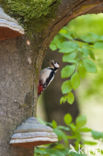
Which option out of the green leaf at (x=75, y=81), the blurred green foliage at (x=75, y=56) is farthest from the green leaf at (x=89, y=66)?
the green leaf at (x=75, y=81)

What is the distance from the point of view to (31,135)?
2.02 m

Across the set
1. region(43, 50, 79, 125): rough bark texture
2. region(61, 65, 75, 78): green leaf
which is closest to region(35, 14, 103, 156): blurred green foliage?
region(61, 65, 75, 78): green leaf

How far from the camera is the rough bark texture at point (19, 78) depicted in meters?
2.19

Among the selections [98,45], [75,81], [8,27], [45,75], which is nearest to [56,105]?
[45,75]

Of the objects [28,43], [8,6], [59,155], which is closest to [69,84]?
[59,155]

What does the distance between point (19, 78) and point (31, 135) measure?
0.46 meters

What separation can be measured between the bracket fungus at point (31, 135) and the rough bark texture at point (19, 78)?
0.28ft

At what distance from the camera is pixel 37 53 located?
2.46 meters

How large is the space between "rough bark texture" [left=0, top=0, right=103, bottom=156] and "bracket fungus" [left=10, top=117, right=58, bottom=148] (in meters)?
0.09

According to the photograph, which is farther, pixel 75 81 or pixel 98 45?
pixel 98 45

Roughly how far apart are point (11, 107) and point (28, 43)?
49 centimetres

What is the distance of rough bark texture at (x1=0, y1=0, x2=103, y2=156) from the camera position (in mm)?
2193

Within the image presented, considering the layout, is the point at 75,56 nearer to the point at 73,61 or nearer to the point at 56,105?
the point at 73,61

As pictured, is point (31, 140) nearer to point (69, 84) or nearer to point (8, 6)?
point (8, 6)
